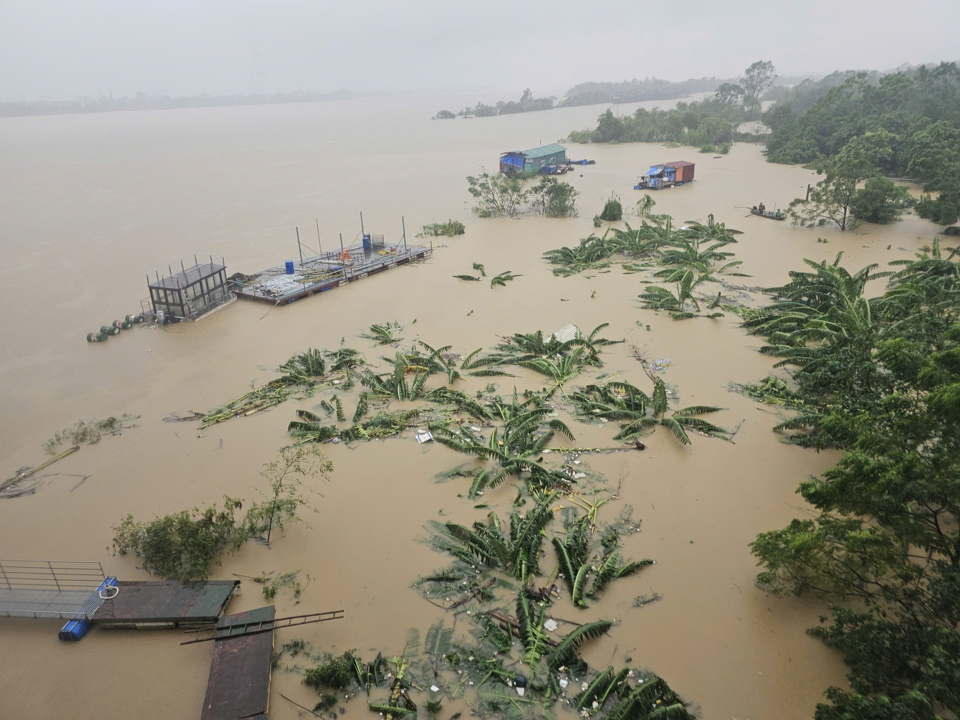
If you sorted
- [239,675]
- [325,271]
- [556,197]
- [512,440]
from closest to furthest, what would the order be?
[239,675]
[512,440]
[325,271]
[556,197]

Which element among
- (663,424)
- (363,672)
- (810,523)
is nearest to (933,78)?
(663,424)

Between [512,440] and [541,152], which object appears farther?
[541,152]

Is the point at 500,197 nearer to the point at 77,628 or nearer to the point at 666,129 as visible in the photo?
the point at 77,628

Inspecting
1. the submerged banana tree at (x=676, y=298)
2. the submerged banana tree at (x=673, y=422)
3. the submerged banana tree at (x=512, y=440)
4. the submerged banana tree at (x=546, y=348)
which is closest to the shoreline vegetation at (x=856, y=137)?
the submerged banana tree at (x=676, y=298)

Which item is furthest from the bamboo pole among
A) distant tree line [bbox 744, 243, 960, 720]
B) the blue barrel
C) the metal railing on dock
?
distant tree line [bbox 744, 243, 960, 720]

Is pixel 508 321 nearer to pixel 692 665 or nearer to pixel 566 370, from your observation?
pixel 566 370

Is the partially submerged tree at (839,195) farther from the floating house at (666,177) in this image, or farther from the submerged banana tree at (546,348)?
the submerged banana tree at (546,348)

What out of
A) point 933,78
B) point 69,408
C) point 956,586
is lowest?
point 69,408

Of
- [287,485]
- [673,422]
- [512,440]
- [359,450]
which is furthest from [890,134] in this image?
[287,485]
